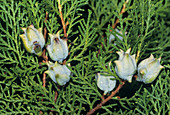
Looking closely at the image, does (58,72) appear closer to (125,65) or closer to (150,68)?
(125,65)

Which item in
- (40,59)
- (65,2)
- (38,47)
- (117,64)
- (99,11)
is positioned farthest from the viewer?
(99,11)

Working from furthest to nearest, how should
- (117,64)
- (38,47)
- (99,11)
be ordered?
(99,11) < (38,47) < (117,64)

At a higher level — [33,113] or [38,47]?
[38,47]

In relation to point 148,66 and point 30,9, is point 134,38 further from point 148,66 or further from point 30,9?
point 30,9

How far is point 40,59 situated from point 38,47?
24 cm

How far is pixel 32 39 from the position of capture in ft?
3.55

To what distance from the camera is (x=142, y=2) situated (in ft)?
3.69

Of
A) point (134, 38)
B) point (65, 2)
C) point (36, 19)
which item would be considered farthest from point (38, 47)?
point (134, 38)

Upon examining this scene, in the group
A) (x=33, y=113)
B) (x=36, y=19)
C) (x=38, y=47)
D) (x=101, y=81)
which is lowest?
(x=33, y=113)

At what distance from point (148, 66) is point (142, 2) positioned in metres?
0.33

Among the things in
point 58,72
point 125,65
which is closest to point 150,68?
point 125,65

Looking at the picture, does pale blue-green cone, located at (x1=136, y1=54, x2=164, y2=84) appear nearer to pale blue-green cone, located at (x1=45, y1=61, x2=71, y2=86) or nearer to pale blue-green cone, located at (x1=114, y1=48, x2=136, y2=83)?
pale blue-green cone, located at (x1=114, y1=48, x2=136, y2=83)

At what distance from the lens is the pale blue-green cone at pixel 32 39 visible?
107cm

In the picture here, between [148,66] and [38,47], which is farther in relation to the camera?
[38,47]
